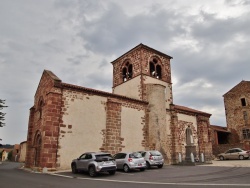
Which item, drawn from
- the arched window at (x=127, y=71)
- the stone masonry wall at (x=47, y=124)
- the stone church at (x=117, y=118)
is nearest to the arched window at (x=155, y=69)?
the stone church at (x=117, y=118)

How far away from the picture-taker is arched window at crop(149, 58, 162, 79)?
26.5m

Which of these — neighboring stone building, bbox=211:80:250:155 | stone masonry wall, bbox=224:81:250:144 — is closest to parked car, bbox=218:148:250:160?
neighboring stone building, bbox=211:80:250:155

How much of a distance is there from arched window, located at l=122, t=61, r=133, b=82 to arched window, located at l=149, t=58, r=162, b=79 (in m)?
2.46

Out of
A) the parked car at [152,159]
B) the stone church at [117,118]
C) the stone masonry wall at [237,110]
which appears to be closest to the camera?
the stone church at [117,118]

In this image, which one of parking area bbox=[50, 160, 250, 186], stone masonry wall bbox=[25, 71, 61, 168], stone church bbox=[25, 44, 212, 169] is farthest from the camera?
stone church bbox=[25, 44, 212, 169]

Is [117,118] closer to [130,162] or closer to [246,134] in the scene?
[130,162]

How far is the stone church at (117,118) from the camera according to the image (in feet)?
52.5

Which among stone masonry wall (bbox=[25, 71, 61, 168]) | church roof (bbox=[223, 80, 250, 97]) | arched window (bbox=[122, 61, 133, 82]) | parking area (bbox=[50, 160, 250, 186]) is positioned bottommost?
parking area (bbox=[50, 160, 250, 186])

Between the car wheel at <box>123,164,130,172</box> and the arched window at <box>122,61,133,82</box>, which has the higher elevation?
the arched window at <box>122,61,133,82</box>

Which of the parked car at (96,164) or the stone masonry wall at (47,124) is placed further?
the stone masonry wall at (47,124)

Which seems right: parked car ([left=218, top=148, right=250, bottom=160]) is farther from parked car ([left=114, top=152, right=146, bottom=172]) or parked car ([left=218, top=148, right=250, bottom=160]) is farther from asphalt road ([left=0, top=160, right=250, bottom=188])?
parked car ([left=114, top=152, right=146, bottom=172])

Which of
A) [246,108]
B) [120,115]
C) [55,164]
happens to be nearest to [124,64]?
[120,115]

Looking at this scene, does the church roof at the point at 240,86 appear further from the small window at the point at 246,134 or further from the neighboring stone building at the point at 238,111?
the small window at the point at 246,134

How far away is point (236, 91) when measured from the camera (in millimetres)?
42344
